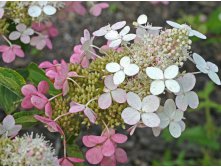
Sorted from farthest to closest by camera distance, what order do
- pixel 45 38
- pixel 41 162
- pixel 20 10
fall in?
pixel 45 38 < pixel 20 10 < pixel 41 162

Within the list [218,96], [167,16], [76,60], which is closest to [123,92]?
[76,60]

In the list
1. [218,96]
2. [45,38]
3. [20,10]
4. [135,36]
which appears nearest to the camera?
[135,36]

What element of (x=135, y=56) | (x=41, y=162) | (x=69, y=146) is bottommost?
(x=69, y=146)

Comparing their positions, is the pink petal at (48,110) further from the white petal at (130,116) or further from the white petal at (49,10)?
the white petal at (49,10)

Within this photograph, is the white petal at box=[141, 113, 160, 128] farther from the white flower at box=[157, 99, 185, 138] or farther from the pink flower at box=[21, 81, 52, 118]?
the pink flower at box=[21, 81, 52, 118]

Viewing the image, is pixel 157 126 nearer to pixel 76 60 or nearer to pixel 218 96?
→ pixel 76 60

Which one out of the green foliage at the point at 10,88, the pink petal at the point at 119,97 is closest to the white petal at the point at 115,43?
the pink petal at the point at 119,97

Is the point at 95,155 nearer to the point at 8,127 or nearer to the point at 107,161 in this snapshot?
the point at 107,161
